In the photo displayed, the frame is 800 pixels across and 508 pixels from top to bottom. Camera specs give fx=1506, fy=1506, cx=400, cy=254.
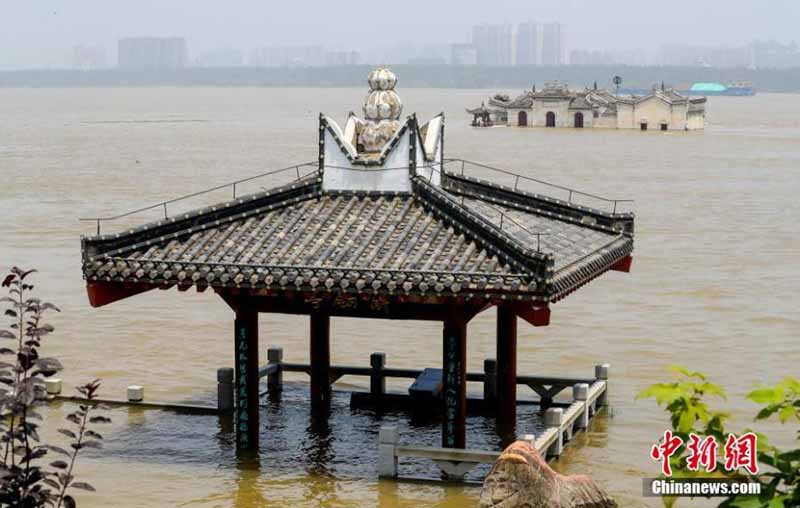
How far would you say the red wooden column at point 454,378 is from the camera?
1555cm

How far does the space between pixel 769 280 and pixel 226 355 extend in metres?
16.1

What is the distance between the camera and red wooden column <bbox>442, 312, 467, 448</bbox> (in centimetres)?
1555

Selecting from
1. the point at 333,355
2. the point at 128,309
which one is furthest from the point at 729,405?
the point at 128,309

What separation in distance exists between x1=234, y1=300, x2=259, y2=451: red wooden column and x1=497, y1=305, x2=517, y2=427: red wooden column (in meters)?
2.98

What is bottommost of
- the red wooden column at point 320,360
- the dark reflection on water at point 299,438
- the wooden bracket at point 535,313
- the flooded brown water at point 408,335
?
the flooded brown water at point 408,335

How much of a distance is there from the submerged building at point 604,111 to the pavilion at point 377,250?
11403 cm

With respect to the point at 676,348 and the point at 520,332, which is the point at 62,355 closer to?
the point at 520,332

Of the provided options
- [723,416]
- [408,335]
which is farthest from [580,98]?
[723,416]

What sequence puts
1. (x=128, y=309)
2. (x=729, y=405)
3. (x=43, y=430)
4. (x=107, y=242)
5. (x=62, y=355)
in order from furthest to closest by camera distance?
(x=128, y=309)
(x=62, y=355)
(x=729, y=405)
(x=43, y=430)
(x=107, y=242)

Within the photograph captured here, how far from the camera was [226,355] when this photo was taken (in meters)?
25.8

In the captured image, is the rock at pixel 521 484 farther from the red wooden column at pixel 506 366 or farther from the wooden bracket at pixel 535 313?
the red wooden column at pixel 506 366

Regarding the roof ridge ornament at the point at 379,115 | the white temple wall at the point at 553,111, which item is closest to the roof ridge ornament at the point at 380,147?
the roof ridge ornament at the point at 379,115

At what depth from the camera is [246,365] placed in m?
16.4

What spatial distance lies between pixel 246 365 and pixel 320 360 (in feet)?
8.55
